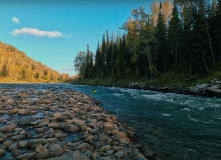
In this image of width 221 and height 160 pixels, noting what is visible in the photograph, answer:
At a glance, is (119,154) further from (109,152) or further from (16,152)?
(16,152)

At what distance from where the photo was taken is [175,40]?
26.8 meters

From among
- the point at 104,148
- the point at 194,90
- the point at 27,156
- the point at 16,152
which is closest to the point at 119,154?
the point at 104,148

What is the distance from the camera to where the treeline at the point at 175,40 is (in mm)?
18422

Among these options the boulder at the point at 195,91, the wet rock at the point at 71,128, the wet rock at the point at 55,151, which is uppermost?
the boulder at the point at 195,91

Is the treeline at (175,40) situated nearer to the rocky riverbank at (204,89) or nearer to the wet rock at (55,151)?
the rocky riverbank at (204,89)

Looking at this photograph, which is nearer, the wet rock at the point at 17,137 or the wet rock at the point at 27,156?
the wet rock at the point at 27,156

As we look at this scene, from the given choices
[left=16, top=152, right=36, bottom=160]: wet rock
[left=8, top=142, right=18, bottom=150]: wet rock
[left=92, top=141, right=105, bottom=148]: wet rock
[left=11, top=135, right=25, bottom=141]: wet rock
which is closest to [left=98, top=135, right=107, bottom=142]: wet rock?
[left=92, top=141, right=105, bottom=148]: wet rock

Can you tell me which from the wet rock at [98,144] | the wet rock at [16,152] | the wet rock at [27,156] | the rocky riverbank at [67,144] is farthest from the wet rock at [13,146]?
the wet rock at [98,144]

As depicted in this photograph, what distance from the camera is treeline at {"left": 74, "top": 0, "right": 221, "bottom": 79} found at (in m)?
18.4

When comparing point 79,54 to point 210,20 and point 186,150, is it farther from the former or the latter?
point 186,150

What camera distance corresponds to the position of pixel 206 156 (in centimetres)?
321

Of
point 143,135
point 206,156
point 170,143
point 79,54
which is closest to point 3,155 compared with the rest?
point 143,135

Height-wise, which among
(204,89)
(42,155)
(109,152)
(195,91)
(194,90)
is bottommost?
(109,152)

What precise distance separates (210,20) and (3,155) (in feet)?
92.6
